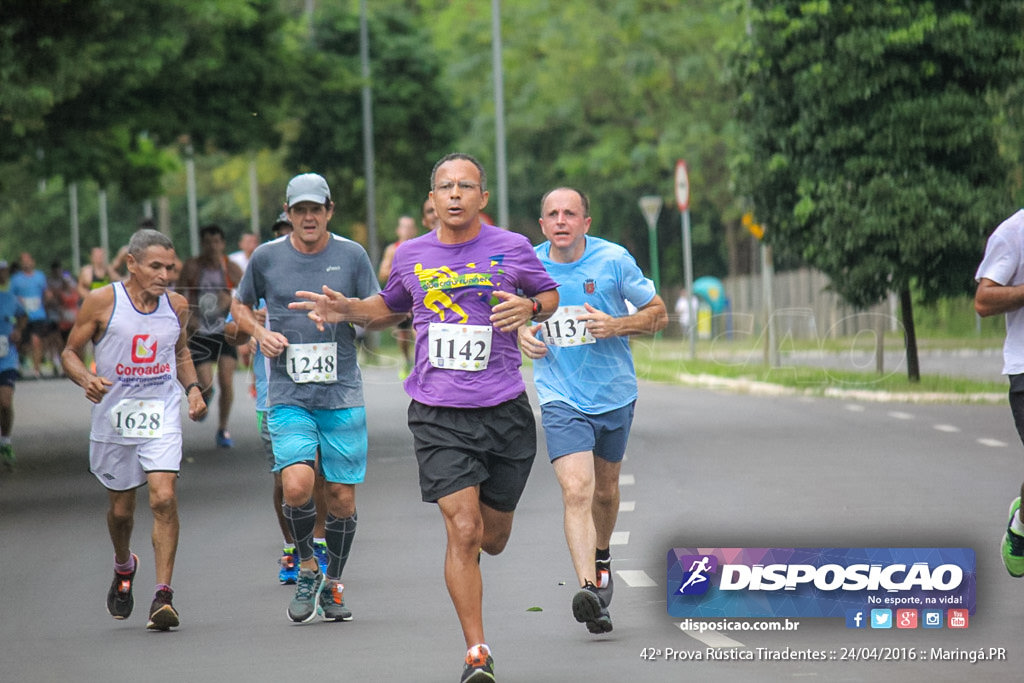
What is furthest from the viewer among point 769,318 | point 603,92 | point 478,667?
point 603,92

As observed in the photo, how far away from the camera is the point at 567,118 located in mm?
58094

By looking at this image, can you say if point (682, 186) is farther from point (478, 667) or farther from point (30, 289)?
point (478, 667)

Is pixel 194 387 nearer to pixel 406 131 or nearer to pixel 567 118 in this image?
pixel 406 131

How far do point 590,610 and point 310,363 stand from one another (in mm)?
2007

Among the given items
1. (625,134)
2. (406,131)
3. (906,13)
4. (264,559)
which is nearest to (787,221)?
(906,13)

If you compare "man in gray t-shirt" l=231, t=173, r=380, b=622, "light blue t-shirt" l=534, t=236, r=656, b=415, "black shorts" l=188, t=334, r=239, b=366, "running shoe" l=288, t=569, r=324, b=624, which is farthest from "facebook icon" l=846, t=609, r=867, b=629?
"black shorts" l=188, t=334, r=239, b=366

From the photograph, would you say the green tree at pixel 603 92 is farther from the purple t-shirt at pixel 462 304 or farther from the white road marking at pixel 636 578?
the purple t-shirt at pixel 462 304

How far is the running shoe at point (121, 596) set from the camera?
30.6 ft

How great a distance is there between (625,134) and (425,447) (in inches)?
1955

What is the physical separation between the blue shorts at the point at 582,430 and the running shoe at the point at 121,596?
2.15 m

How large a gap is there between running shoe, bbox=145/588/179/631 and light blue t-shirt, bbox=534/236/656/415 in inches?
78.2

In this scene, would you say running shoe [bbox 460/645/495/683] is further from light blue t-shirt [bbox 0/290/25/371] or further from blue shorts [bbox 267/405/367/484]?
light blue t-shirt [bbox 0/290/25/371]

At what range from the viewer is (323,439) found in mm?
9391

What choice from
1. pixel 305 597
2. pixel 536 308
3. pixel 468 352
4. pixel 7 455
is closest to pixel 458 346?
pixel 468 352
